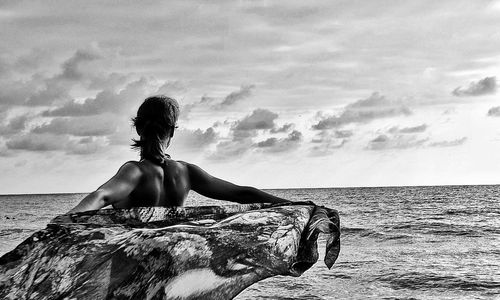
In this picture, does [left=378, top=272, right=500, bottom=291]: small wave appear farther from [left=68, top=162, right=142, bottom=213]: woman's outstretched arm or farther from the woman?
[left=68, top=162, right=142, bottom=213]: woman's outstretched arm

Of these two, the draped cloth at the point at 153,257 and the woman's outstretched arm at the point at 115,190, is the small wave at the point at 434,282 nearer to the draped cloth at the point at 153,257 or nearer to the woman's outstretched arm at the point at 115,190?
the woman's outstretched arm at the point at 115,190

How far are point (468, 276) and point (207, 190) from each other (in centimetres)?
1252

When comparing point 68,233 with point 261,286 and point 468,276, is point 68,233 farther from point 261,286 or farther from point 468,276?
point 468,276

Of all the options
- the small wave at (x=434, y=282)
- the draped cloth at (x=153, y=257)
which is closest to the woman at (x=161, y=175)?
the draped cloth at (x=153, y=257)

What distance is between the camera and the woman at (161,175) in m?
3.79

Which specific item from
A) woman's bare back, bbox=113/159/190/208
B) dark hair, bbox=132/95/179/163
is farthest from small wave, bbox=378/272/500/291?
dark hair, bbox=132/95/179/163

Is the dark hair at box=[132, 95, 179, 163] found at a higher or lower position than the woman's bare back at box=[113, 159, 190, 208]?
higher

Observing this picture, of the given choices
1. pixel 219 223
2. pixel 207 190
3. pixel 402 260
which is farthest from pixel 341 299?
pixel 219 223

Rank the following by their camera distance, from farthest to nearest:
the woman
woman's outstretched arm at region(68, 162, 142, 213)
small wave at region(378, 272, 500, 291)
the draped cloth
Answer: small wave at region(378, 272, 500, 291), the woman, woman's outstretched arm at region(68, 162, 142, 213), the draped cloth

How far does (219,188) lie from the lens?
411 centimetres

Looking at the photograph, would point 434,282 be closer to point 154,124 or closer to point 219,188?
point 219,188

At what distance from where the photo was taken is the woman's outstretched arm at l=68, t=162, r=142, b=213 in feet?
10.6

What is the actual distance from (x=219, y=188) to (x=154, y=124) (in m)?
0.63

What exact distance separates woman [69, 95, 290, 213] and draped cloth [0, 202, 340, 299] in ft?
1.48
